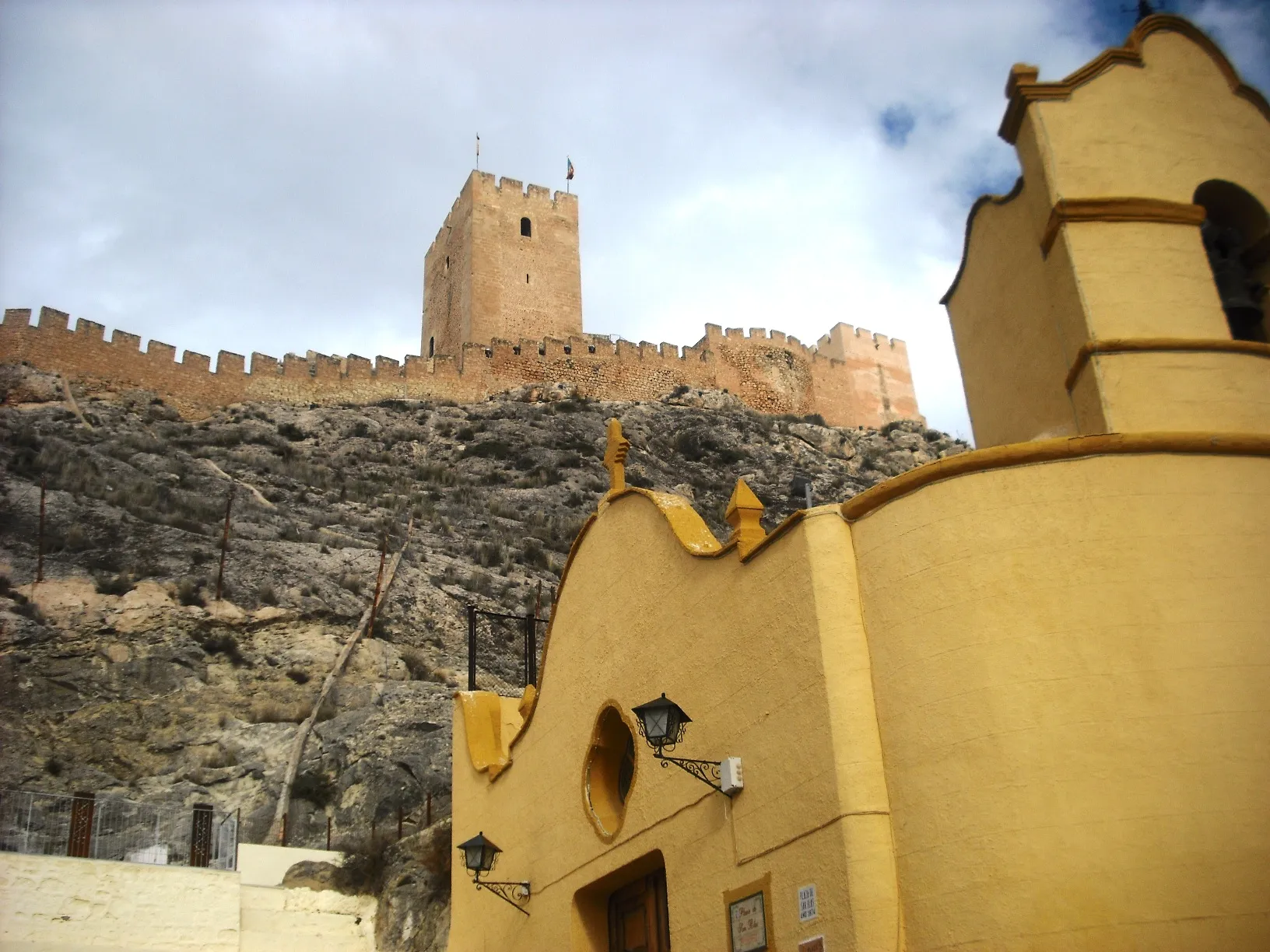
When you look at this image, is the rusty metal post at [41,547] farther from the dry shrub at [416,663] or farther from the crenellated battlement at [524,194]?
the crenellated battlement at [524,194]

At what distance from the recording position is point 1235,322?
35.2ft

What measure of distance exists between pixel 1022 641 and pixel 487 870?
283 inches

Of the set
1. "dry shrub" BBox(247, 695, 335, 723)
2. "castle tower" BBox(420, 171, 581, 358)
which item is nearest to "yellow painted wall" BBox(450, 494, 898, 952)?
"dry shrub" BBox(247, 695, 335, 723)

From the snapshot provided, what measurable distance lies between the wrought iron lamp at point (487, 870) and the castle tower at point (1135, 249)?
6.40 metres

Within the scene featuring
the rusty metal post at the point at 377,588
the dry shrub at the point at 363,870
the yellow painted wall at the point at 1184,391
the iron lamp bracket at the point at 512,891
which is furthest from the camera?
the rusty metal post at the point at 377,588

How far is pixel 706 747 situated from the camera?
9.95 m

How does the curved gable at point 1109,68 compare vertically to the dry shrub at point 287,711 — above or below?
above

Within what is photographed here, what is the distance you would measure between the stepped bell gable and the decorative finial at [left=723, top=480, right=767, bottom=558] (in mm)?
33

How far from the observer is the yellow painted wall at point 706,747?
833 centimetres

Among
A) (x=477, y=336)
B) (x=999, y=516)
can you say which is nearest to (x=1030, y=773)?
(x=999, y=516)

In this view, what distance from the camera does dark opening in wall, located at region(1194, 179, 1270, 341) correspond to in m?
10.5

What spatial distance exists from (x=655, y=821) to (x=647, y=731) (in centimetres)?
120

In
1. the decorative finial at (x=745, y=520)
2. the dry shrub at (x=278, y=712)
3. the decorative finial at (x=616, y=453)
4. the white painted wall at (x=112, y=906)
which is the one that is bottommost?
the white painted wall at (x=112, y=906)

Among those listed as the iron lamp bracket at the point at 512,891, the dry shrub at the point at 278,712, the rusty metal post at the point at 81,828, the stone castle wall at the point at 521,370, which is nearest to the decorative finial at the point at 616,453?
the iron lamp bracket at the point at 512,891
